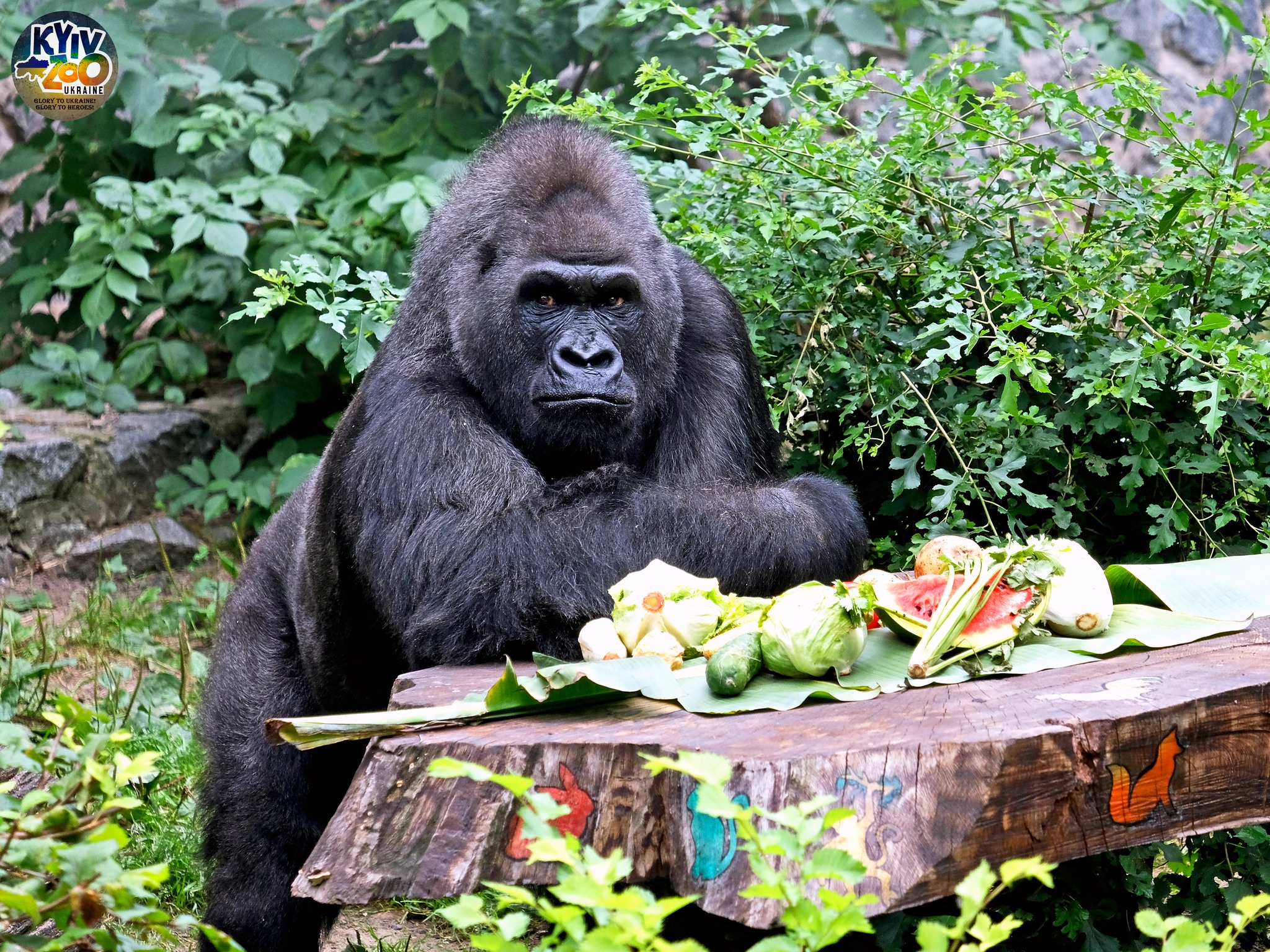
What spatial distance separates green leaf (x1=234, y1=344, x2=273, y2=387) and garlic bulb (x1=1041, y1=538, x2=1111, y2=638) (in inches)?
181

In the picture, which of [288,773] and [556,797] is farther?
[288,773]

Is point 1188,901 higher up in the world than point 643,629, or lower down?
lower down

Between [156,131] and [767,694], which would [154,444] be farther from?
[767,694]

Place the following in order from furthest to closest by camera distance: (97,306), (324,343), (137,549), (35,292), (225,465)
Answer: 1. (225,465)
2. (137,549)
3. (35,292)
4. (97,306)
5. (324,343)

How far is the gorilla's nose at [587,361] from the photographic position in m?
3.25

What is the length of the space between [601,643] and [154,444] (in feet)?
16.0

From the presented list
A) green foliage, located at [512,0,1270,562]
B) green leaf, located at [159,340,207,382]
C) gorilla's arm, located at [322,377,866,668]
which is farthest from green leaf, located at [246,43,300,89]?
gorilla's arm, located at [322,377,866,668]

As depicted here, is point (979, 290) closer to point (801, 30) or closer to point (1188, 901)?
point (1188, 901)

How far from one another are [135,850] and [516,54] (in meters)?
4.13

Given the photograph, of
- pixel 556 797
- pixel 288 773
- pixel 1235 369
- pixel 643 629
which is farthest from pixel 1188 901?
pixel 288 773

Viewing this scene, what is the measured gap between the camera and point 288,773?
12.0 feet

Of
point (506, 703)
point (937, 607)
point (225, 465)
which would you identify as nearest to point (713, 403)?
point (937, 607)

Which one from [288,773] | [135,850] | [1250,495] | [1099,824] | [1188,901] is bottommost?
[135,850]

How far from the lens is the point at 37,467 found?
21.4 ft
